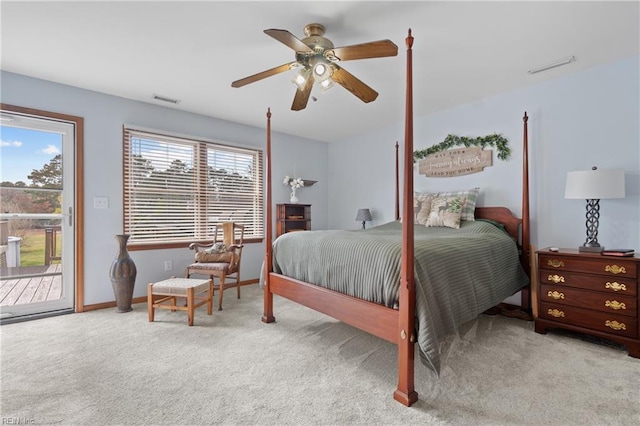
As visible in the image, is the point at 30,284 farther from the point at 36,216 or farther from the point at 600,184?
the point at 600,184

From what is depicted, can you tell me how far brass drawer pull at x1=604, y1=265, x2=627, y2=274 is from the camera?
7.43ft

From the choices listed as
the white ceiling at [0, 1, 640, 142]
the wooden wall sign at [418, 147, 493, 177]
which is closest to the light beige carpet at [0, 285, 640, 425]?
the wooden wall sign at [418, 147, 493, 177]

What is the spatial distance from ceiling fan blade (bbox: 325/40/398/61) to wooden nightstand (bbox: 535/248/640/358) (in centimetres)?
214

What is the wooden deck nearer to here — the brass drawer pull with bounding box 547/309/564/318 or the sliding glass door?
the sliding glass door

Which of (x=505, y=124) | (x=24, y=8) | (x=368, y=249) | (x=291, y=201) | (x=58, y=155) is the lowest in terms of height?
(x=368, y=249)

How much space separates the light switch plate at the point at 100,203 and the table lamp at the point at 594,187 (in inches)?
179

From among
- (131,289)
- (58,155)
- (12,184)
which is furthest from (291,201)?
(12,184)

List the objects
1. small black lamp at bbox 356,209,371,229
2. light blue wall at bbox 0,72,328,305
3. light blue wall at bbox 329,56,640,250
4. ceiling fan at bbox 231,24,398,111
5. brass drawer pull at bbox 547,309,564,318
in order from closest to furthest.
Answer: ceiling fan at bbox 231,24,398,111 < brass drawer pull at bbox 547,309,564,318 < light blue wall at bbox 329,56,640,250 < light blue wall at bbox 0,72,328,305 < small black lamp at bbox 356,209,371,229

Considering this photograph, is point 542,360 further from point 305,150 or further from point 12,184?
point 12,184

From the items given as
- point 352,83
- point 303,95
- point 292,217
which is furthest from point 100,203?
point 352,83

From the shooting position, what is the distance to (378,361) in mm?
2127

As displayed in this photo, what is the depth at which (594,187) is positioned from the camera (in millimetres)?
2479

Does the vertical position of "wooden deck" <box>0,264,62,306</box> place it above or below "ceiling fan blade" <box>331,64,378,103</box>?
below

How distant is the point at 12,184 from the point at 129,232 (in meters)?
1.10
